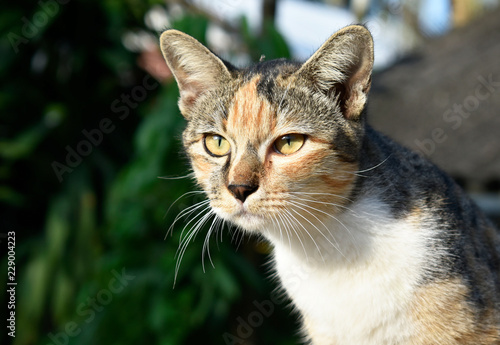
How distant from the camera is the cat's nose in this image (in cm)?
190

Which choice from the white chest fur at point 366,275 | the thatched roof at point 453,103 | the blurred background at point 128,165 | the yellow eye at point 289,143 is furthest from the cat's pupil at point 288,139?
the thatched roof at point 453,103

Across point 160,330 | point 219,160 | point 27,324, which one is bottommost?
point 27,324

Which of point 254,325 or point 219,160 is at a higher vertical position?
point 219,160

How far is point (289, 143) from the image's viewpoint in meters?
2.02

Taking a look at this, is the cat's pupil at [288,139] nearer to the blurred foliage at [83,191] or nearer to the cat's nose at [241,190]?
the cat's nose at [241,190]

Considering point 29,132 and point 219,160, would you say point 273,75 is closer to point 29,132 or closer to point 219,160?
point 219,160

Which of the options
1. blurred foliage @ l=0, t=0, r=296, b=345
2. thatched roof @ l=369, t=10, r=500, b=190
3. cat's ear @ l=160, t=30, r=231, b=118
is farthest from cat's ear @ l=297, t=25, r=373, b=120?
thatched roof @ l=369, t=10, r=500, b=190

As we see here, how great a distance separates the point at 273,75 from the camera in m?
2.18

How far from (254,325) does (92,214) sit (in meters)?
2.01

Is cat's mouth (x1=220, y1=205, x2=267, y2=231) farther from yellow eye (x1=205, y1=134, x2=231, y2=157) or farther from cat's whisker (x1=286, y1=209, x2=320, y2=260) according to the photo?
yellow eye (x1=205, y1=134, x2=231, y2=157)

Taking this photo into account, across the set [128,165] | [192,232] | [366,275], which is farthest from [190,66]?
[128,165]

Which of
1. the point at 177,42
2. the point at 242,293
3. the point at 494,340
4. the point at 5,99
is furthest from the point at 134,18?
the point at 494,340

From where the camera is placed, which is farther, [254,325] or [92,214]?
[92,214]

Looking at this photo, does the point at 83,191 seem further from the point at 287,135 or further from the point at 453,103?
the point at 453,103
